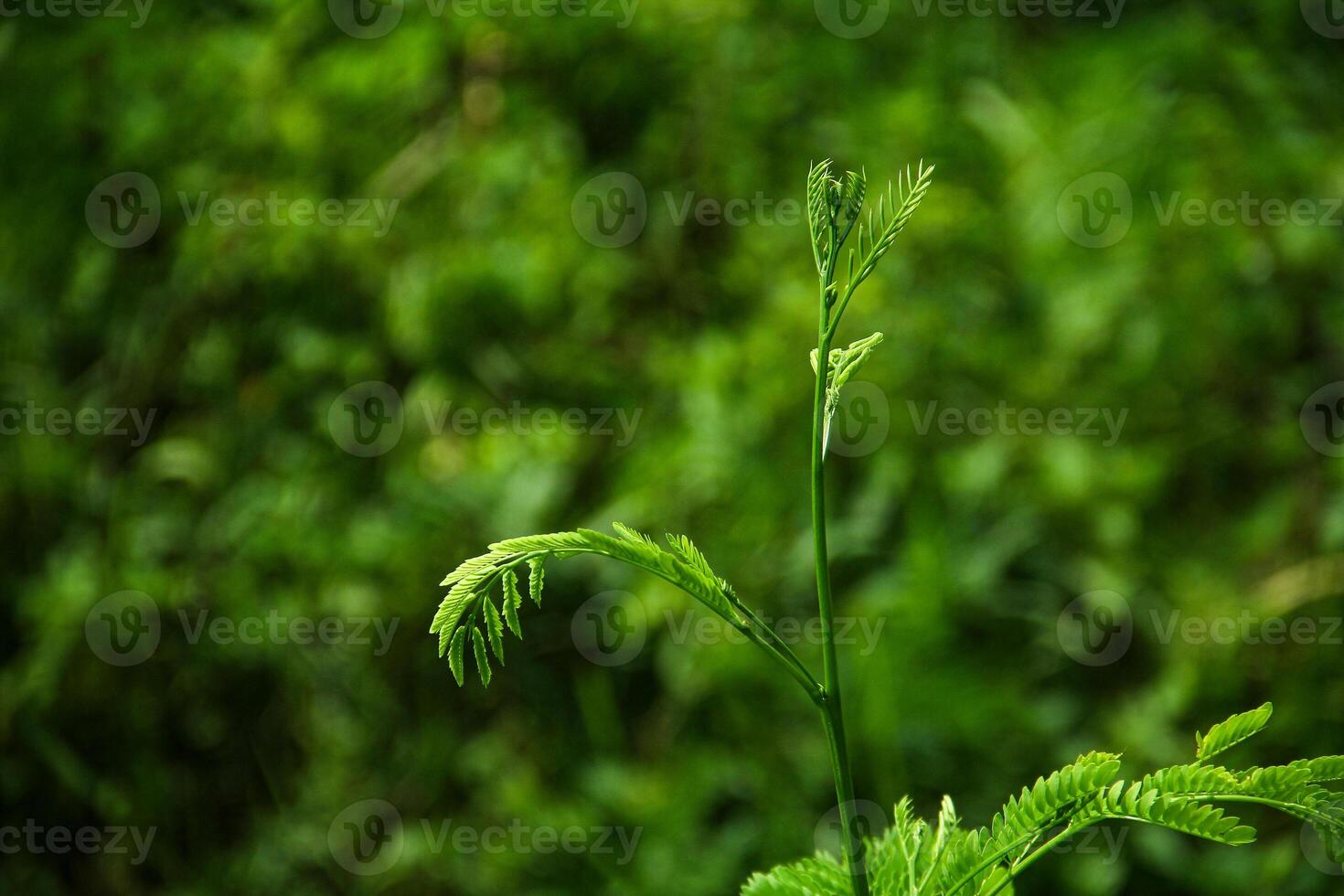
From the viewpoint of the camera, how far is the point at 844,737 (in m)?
0.66

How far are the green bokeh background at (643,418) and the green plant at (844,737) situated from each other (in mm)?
1539

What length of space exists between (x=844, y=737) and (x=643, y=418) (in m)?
1.99

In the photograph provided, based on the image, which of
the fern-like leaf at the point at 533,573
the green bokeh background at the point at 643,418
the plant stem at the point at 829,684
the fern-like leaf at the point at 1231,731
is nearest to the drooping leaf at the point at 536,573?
the fern-like leaf at the point at 533,573

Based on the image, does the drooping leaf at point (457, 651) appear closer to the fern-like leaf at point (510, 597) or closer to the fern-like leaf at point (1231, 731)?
the fern-like leaf at point (510, 597)

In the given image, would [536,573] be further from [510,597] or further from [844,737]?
[844,737]

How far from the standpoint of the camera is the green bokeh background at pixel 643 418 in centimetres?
229

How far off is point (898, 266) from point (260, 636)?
1521 millimetres

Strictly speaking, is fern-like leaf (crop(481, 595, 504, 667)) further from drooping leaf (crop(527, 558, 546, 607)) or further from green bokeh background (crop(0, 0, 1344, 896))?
green bokeh background (crop(0, 0, 1344, 896))

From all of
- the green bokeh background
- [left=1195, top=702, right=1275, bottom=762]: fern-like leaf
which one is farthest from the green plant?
the green bokeh background

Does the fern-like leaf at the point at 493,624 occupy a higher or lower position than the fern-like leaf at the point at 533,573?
lower

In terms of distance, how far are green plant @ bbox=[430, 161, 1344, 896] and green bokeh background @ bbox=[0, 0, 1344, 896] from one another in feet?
5.05

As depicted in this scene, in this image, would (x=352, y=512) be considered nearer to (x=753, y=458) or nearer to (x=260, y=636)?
(x=260, y=636)

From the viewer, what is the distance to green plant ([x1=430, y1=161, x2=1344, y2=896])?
593 mm

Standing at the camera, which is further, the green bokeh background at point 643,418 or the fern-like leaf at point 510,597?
the green bokeh background at point 643,418
